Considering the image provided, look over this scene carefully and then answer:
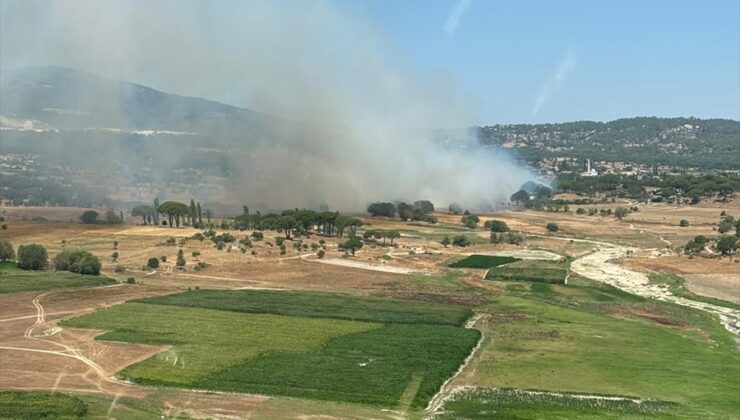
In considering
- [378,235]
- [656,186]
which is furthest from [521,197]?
[378,235]

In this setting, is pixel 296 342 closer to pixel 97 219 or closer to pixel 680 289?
pixel 680 289

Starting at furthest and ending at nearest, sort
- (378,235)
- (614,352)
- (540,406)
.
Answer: (378,235), (614,352), (540,406)

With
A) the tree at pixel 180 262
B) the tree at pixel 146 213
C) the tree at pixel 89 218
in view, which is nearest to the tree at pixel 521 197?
the tree at pixel 146 213

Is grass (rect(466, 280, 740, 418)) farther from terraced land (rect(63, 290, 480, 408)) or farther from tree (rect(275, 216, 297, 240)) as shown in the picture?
tree (rect(275, 216, 297, 240))

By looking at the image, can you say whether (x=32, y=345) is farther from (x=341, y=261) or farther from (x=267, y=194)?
(x=267, y=194)

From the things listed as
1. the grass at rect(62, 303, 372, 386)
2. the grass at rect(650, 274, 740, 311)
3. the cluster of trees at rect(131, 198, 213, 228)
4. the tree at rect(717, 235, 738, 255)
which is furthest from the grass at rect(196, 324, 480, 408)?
the cluster of trees at rect(131, 198, 213, 228)
